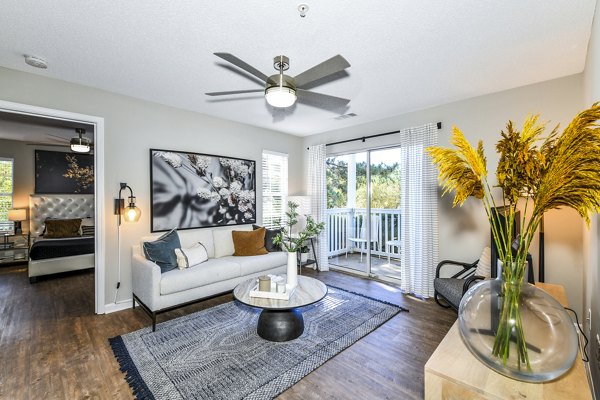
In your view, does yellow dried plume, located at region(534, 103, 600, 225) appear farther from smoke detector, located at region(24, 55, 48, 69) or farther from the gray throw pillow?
smoke detector, located at region(24, 55, 48, 69)

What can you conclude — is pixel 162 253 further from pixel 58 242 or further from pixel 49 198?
pixel 49 198

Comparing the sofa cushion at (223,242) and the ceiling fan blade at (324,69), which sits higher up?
the ceiling fan blade at (324,69)

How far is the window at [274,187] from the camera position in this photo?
16.6ft

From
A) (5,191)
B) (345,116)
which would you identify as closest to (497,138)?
(345,116)

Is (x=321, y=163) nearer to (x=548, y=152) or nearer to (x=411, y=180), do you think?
(x=411, y=180)

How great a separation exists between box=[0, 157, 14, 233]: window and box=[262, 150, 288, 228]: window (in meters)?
5.21

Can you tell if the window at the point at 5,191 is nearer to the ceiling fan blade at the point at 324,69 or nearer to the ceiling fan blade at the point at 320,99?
the ceiling fan blade at the point at 320,99

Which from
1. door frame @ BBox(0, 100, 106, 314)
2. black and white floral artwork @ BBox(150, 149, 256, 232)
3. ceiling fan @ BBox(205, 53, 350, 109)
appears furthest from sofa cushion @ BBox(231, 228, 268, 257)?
ceiling fan @ BBox(205, 53, 350, 109)

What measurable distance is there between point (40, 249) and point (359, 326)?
16.6 feet

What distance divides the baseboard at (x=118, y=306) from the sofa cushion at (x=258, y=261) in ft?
4.05

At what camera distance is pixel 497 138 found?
3277 mm

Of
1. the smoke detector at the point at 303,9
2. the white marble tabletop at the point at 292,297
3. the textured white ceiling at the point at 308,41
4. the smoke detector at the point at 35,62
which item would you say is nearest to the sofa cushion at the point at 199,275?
the white marble tabletop at the point at 292,297

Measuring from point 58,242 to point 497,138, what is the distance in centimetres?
676

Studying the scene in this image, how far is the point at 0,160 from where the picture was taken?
5.39m
